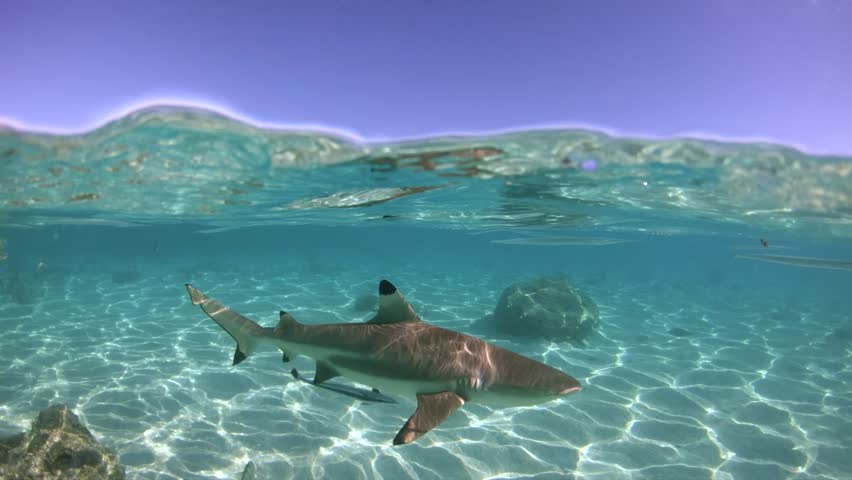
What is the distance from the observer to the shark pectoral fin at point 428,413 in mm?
3195

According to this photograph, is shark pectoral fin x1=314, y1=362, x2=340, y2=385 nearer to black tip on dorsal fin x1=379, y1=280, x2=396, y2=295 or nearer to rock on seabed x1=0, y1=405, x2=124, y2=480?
black tip on dorsal fin x1=379, y1=280, x2=396, y2=295

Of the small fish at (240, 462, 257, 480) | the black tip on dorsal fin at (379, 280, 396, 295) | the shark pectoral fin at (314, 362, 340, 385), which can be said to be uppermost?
the black tip on dorsal fin at (379, 280, 396, 295)

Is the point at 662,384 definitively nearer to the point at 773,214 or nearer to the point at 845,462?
the point at 845,462

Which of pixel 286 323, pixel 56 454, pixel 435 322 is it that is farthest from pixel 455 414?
pixel 435 322

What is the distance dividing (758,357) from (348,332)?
54.3 feet

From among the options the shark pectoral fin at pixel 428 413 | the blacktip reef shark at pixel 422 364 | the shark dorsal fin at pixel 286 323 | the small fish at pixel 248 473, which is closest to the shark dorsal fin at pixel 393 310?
the blacktip reef shark at pixel 422 364

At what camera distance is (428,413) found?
11.4ft

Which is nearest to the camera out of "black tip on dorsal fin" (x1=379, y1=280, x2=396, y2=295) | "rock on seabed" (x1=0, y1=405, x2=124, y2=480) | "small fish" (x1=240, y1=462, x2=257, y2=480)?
"black tip on dorsal fin" (x1=379, y1=280, x2=396, y2=295)

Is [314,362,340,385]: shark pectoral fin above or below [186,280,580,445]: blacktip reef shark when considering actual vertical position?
below

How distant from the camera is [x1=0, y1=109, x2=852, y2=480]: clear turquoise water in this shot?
24.9 ft

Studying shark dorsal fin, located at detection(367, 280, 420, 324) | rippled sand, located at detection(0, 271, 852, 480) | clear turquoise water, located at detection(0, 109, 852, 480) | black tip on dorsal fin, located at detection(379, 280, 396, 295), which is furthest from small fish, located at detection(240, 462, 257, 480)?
black tip on dorsal fin, located at detection(379, 280, 396, 295)

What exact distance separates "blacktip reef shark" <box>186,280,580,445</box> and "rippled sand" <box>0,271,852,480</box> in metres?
3.75

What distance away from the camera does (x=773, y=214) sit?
2005 centimetres

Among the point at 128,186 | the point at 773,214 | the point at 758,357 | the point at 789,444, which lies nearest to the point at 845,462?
the point at 789,444
